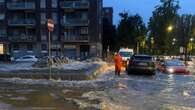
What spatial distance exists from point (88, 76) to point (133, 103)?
38.0 feet

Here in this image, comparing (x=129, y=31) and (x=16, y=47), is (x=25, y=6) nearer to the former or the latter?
→ (x=16, y=47)

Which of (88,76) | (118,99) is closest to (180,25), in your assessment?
(88,76)

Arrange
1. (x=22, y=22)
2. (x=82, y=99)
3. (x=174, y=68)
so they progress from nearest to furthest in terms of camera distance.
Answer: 1. (x=82, y=99)
2. (x=174, y=68)
3. (x=22, y=22)

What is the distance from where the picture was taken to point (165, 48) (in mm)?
115312

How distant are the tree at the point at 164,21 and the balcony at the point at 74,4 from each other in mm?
19274

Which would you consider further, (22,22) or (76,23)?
(22,22)

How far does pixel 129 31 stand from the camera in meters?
110

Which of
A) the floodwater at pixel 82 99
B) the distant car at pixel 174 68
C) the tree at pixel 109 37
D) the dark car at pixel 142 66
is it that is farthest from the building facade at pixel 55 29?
the floodwater at pixel 82 99

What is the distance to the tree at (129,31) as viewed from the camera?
362 ft

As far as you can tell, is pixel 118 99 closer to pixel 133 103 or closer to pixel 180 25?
pixel 133 103

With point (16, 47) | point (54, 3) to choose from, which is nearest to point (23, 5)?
point (54, 3)

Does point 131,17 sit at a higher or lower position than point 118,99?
higher

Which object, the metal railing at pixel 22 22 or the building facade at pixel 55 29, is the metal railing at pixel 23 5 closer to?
the building facade at pixel 55 29

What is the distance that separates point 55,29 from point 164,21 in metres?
24.7
